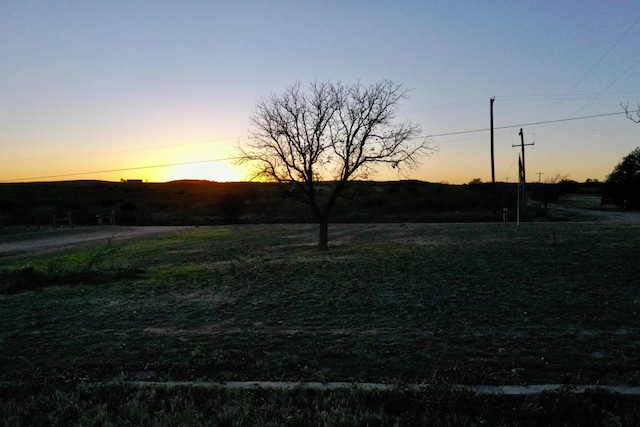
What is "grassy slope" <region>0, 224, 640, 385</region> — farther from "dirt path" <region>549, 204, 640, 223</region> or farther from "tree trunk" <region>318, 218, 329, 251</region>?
"dirt path" <region>549, 204, 640, 223</region>

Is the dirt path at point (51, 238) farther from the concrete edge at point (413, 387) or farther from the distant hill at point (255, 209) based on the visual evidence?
the concrete edge at point (413, 387)

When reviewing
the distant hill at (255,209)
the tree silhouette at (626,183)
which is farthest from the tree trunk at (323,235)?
the tree silhouette at (626,183)

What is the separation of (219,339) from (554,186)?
78.0 m

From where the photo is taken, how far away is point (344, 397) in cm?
400

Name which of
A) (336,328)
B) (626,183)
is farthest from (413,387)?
(626,183)

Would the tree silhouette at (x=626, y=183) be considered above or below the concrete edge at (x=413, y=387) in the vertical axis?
above

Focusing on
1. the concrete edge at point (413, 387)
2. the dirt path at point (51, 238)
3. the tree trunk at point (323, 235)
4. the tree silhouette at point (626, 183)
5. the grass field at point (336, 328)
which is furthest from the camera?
the tree silhouette at point (626, 183)

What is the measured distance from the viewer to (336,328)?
22.1 feet

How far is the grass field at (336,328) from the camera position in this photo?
4.42m

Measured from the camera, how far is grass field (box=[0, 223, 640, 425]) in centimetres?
442

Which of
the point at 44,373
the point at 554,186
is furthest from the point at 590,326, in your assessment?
the point at 554,186

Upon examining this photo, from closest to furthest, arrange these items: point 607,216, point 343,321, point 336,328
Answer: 1. point 336,328
2. point 343,321
3. point 607,216

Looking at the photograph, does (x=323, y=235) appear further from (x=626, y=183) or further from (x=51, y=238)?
(x=626, y=183)

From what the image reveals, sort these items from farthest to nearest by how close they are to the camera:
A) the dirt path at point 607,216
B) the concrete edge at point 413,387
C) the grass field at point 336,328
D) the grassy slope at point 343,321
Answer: the dirt path at point 607,216 < the grassy slope at point 343,321 < the grass field at point 336,328 < the concrete edge at point 413,387
